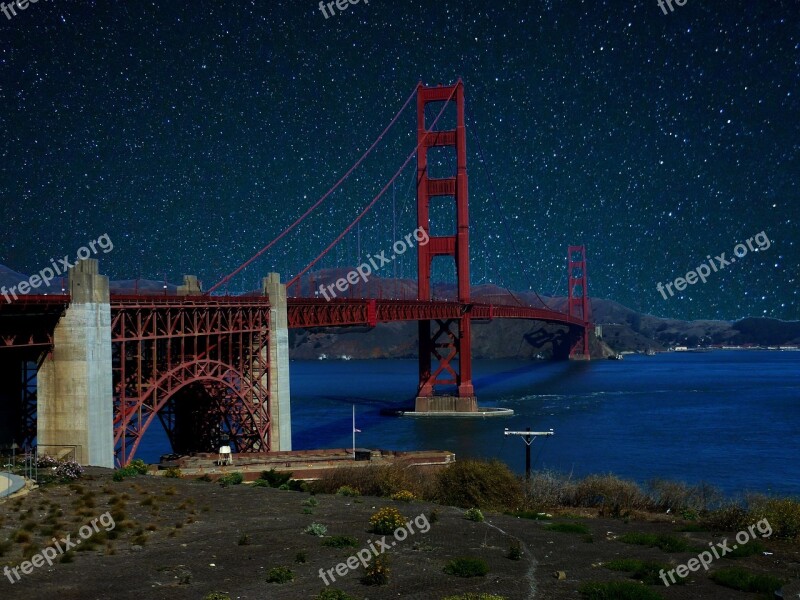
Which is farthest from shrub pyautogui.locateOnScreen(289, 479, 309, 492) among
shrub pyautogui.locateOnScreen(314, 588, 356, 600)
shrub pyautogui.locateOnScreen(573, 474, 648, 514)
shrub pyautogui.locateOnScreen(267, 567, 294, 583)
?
shrub pyautogui.locateOnScreen(314, 588, 356, 600)

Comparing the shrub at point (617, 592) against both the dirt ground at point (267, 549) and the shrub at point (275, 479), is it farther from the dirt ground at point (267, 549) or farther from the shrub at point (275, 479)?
the shrub at point (275, 479)

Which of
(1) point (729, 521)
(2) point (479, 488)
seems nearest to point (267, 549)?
(2) point (479, 488)

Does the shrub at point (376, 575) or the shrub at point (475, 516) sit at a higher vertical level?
the shrub at point (376, 575)

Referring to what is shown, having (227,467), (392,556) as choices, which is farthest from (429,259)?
(392,556)

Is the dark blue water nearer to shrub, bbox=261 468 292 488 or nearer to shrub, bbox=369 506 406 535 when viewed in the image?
shrub, bbox=261 468 292 488

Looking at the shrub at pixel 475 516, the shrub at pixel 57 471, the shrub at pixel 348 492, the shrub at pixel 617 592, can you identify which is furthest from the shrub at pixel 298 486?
the shrub at pixel 617 592
